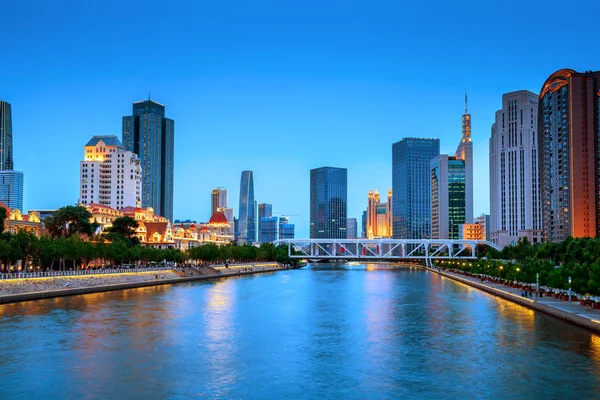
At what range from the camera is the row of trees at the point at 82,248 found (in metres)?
87.1

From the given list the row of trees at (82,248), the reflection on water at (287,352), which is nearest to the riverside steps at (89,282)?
the reflection on water at (287,352)

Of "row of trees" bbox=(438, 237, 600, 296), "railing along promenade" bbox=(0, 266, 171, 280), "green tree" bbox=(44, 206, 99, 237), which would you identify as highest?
"green tree" bbox=(44, 206, 99, 237)

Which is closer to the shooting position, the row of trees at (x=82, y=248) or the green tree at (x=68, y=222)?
the row of trees at (x=82, y=248)

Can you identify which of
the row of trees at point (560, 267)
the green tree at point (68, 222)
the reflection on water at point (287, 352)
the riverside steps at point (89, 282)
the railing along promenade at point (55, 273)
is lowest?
the reflection on water at point (287, 352)

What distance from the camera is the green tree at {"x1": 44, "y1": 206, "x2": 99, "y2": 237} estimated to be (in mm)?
127625

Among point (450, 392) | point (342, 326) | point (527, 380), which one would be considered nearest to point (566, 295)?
point (342, 326)

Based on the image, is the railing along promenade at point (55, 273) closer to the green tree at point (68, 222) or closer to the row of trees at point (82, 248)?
the row of trees at point (82, 248)

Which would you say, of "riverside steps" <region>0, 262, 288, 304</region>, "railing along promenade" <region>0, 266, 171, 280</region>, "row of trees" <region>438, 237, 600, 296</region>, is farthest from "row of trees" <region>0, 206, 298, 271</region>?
"row of trees" <region>438, 237, 600, 296</region>

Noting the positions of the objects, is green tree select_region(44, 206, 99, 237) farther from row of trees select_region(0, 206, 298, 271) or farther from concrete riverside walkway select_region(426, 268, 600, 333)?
concrete riverside walkway select_region(426, 268, 600, 333)

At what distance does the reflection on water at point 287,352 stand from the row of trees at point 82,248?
19.2m

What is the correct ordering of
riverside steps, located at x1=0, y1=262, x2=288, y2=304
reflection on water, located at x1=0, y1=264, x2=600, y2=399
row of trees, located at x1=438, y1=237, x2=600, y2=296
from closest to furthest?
reflection on water, located at x1=0, y1=264, x2=600, y2=399 < row of trees, located at x1=438, y1=237, x2=600, y2=296 < riverside steps, located at x1=0, y1=262, x2=288, y2=304

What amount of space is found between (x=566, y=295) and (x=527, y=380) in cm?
3774

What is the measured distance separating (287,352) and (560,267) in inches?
1979

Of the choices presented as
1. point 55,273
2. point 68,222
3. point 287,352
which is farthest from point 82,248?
point 287,352
